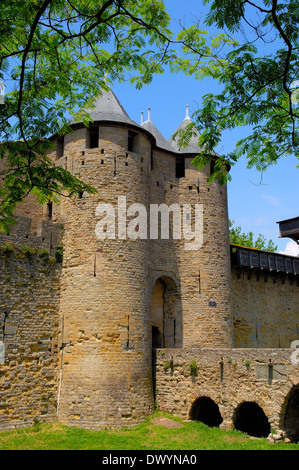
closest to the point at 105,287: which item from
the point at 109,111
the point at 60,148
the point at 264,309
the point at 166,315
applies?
the point at 166,315

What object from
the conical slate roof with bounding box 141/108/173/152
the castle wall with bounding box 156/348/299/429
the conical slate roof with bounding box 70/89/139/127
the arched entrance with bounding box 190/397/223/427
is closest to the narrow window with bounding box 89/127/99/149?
the conical slate roof with bounding box 70/89/139/127

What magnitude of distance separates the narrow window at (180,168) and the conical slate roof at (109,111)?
381cm

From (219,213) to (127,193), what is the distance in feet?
17.0

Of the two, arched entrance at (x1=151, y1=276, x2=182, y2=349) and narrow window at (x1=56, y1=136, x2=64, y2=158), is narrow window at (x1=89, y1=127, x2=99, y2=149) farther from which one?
arched entrance at (x1=151, y1=276, x2=182, y2=349)

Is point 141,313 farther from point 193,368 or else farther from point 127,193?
point 127,193

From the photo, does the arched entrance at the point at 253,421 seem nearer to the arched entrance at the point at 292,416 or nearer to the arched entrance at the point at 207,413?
the arched entrance at the point at 207,413

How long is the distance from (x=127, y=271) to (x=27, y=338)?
161 inches

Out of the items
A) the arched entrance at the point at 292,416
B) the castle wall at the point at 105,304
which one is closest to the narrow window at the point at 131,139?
the castle wall at the point at 105,304

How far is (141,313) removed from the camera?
16.4m

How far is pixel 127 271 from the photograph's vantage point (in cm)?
1628

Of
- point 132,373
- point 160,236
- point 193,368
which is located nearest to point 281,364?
point 193,368

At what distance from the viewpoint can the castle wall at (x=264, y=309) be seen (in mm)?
22234

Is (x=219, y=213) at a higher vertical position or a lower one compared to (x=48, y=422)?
higher

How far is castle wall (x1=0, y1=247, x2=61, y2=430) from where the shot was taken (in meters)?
14.8
